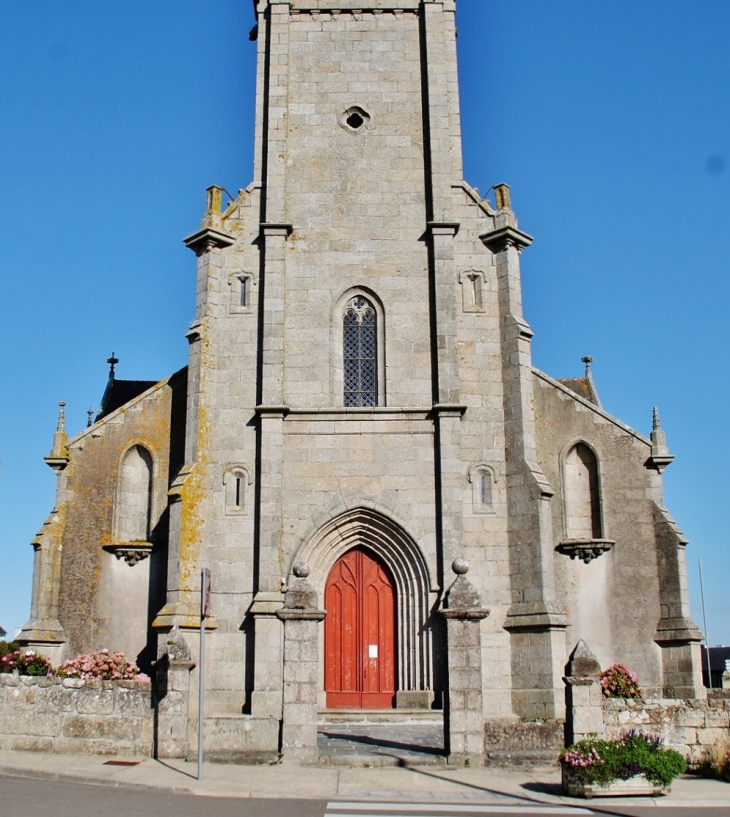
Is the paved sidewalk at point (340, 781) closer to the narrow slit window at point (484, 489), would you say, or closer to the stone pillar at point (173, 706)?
the stone pillar at point (173, 706)

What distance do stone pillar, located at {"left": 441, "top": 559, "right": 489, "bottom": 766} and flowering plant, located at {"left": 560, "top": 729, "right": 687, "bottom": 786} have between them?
65.8 inches

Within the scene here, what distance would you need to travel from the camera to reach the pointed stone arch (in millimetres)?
17406

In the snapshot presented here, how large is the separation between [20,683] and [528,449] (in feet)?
32.3

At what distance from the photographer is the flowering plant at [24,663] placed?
16.4 metres

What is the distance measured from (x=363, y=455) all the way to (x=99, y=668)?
6117mm

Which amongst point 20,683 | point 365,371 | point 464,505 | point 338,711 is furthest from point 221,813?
point 365,371

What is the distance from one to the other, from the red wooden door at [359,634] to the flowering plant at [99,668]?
3.77 m

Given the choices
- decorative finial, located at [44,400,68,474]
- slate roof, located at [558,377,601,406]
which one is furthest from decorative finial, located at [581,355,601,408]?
decorative finial, located at [44,400,68,474]

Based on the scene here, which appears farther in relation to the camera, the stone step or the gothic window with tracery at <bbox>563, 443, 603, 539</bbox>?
the gothic window with tracery at <bbox>563, 443, 603, 539</bbox>

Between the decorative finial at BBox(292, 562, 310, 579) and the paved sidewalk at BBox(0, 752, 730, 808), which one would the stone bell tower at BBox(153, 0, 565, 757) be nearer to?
the decorative finial at BBox(292, 562, 310, 579)

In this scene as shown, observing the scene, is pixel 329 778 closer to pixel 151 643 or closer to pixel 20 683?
pixel 20 683

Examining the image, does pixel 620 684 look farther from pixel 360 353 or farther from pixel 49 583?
pixel 49 583

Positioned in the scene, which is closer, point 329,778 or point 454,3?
point 329,778

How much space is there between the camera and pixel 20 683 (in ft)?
47.1
